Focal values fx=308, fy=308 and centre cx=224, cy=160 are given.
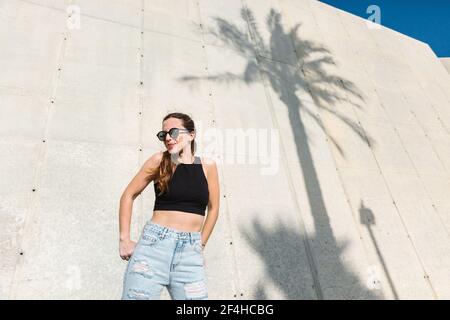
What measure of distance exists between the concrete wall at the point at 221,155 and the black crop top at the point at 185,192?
205 centimetres

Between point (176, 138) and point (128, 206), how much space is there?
605 mm

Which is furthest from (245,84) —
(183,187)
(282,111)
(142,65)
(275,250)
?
(183,187)

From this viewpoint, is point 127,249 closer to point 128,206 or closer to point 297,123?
point 128,206

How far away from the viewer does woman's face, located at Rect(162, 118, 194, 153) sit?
2.33m

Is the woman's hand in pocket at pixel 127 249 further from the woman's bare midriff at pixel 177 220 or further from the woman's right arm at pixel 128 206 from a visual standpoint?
the woman's bare midriff at pixel 177 220

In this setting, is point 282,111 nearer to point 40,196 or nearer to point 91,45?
point 91,45

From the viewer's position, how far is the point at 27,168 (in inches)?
153

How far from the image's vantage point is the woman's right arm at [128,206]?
2.08 meters

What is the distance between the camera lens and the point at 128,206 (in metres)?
2.17

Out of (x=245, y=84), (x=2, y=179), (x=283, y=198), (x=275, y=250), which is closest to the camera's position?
(x=2, y=179)

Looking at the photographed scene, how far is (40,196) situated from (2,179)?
0.48m

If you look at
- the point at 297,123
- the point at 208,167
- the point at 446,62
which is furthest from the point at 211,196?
the point at 446,62

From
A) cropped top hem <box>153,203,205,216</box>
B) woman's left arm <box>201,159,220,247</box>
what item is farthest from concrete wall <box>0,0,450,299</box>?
cropped top hem <box>153,203,205,216</box>
